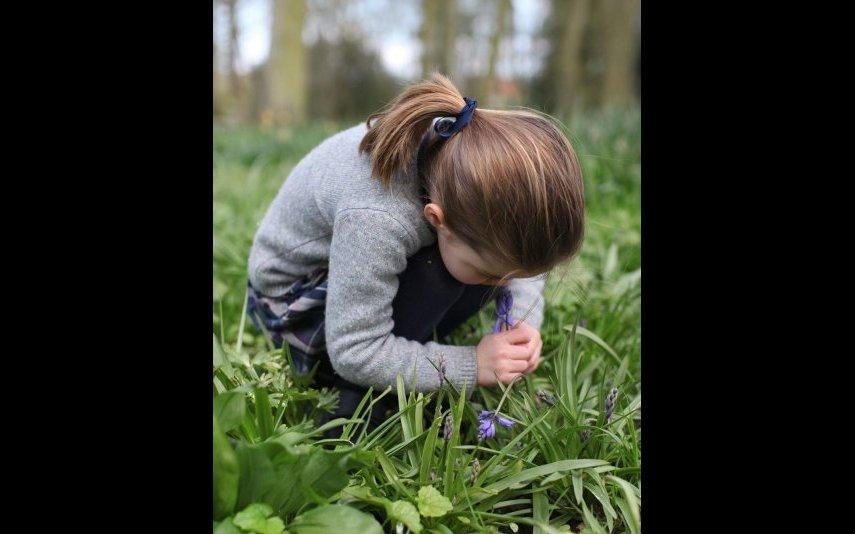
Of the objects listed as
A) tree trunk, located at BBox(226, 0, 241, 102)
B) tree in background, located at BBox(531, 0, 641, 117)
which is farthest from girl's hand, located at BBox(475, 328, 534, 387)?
tree trunk, located at BBox(226, 0, 241, 102)

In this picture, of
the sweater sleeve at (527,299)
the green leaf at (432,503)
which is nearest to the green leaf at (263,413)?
the green leaf at (432,503)

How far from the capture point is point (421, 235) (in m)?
1.63

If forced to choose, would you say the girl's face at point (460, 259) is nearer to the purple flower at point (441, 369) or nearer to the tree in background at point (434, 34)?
the purple flower at point (441, 369)

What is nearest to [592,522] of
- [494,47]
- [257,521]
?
[257,521]

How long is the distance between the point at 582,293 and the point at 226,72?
569 inches

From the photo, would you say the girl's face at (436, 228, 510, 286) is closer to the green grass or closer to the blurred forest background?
the green grass

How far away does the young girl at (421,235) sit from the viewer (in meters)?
1.47

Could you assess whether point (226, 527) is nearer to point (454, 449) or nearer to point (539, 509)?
point (454, 449)

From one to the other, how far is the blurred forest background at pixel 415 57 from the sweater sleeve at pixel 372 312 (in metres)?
6.53
